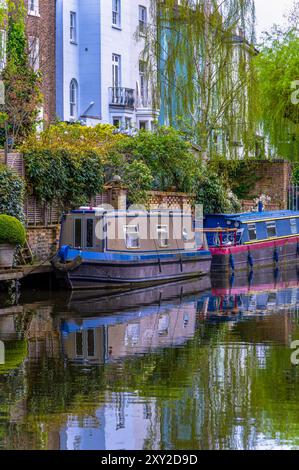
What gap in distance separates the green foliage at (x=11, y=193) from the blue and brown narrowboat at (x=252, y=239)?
9863 millimetres

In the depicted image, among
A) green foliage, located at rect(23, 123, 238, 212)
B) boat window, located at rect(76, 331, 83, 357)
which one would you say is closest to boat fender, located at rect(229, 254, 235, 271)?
green foliage, located at rect(23, 123, 238, 212)

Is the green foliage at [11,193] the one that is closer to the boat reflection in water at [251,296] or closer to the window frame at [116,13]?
the boat reflection in water at [251,296]

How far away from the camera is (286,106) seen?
48.6 metres

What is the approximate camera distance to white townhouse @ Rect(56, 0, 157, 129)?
160ft

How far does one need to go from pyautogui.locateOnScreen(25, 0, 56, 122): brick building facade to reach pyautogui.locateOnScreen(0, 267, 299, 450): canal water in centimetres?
1992

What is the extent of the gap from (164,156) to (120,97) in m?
14.0

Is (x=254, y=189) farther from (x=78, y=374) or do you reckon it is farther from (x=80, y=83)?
(x=78, y=374)

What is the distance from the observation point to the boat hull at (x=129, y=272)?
27.9 metres

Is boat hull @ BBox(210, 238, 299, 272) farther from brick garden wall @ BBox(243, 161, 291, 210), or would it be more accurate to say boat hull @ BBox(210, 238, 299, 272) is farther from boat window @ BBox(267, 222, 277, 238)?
brick garden wall @ BBox(243, 161, 291, 210)

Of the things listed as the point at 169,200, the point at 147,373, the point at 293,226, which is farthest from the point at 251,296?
the point at 293,226

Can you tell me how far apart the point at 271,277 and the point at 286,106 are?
14620 millimetres
